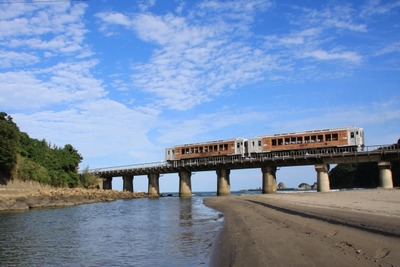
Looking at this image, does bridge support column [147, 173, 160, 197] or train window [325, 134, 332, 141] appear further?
bridge support column [147, 173, 160, 197]

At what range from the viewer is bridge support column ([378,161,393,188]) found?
5690 centimetres

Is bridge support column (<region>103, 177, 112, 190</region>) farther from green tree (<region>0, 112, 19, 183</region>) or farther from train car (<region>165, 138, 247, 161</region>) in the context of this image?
green tree (<region>0, 112, 19, 183</region>)

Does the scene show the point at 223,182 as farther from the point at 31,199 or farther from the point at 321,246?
the point at 321,246

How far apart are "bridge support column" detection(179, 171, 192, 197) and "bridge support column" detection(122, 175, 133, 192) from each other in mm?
25187

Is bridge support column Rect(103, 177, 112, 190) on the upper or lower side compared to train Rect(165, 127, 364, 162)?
lower

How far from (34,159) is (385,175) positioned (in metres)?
67.2

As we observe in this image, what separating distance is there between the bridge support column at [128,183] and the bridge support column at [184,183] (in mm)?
25187

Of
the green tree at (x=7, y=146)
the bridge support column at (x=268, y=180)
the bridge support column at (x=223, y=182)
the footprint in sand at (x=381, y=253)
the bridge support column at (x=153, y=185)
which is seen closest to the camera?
the footprint in sand at (x=381, y=253)

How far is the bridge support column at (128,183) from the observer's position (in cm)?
11038

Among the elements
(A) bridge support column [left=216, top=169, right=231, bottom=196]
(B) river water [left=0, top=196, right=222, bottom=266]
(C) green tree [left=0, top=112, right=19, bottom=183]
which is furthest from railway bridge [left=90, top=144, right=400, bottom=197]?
(B) river water [left=0, top=196, right=222, bottom=266]

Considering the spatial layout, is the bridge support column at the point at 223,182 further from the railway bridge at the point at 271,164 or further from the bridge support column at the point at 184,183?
the bridge support column at the point at 184,183

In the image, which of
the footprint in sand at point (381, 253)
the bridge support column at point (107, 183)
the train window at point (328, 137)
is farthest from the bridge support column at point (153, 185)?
the footprint in sand at point (381, 253)

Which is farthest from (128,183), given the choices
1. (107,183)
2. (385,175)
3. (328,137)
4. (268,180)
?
(385,175)

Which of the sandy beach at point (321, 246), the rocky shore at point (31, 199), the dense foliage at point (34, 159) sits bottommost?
the rocky shore at point (31, 199)
